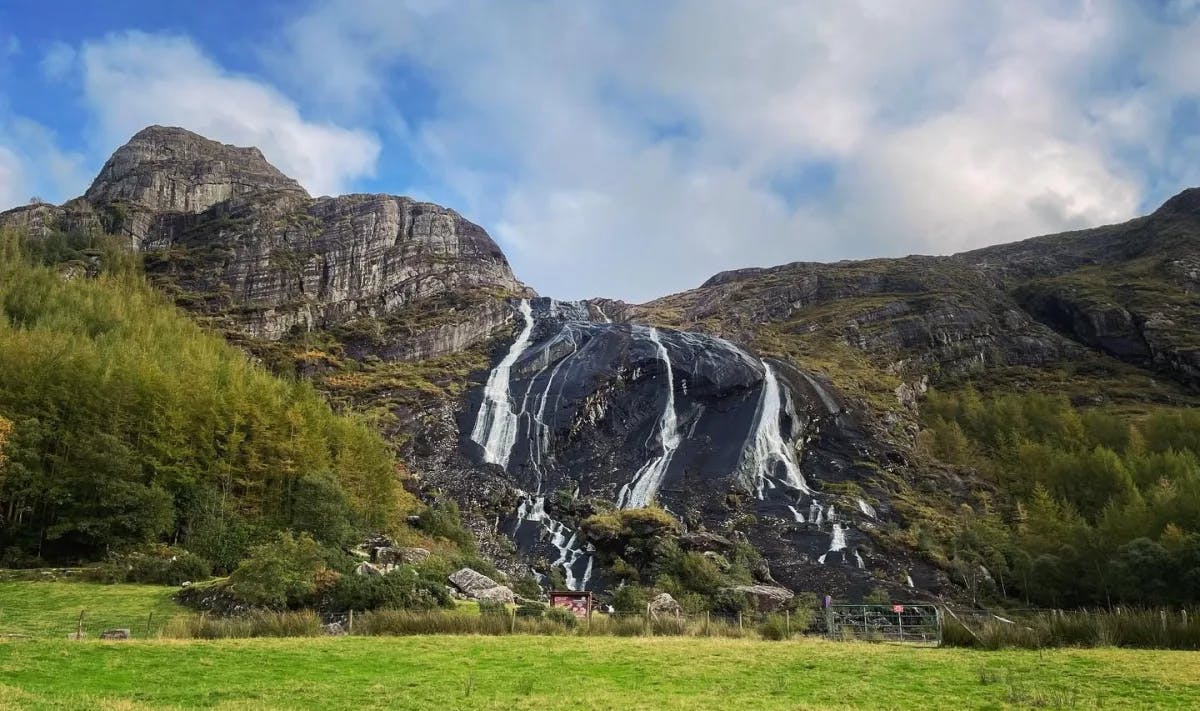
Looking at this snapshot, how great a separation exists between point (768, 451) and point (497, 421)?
28065 millimetres

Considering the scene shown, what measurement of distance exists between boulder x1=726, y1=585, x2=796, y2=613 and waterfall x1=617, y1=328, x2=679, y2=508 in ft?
63.3

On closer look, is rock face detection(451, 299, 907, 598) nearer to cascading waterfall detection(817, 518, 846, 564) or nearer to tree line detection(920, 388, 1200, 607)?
cascading waterfall detection(817, 518, 846, 564)

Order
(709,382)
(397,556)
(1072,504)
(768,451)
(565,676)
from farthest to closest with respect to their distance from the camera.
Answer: (709,382), (768,451), (1072,504), (397,556), (565,676)

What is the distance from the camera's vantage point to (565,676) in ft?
46.3

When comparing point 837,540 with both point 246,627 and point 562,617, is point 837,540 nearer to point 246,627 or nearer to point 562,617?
point 562,617

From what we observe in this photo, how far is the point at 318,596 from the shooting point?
27.5 m

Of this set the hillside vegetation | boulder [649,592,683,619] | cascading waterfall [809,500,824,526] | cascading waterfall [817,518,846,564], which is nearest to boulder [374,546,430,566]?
the hillside vegetation

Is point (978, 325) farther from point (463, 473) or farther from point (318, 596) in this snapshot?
point (318, 596)

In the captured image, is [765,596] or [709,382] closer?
[765,596]

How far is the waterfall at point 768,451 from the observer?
62.2 metres

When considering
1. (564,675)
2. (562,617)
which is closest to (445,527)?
Answer: (562,617)

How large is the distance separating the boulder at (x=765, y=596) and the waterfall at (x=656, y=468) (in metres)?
19.3

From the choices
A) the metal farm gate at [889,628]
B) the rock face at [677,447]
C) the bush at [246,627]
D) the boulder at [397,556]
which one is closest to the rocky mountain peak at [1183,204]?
the rock face at [677,447]

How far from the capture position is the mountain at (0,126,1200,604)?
166 feet
